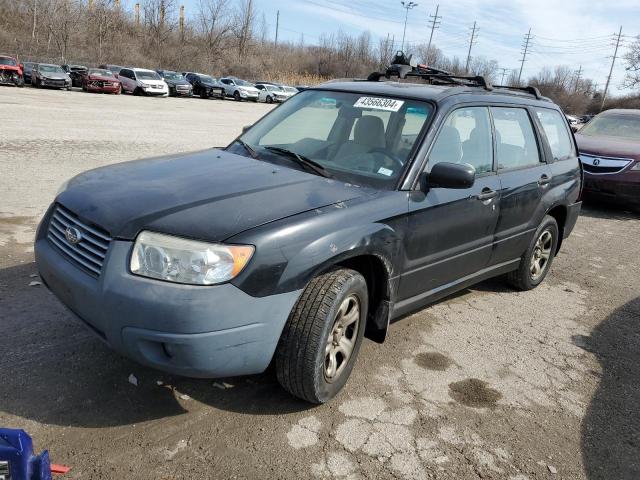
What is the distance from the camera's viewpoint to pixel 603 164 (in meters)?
9.15

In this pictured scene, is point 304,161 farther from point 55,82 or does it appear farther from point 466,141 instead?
point 55,82

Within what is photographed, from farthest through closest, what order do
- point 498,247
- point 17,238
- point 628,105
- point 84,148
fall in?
point 628,105
point 84,148
point 17,238
point 498,247

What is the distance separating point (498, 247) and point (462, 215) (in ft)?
2.62

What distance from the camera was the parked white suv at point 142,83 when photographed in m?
32.8

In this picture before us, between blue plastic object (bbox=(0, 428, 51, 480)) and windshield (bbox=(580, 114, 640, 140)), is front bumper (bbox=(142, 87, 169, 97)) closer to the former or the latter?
windshield (bbox=(580, 114, 640, 140))

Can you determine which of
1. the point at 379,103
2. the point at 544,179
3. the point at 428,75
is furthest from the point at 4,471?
the point at 544,179

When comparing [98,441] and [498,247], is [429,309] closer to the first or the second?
[498,247]

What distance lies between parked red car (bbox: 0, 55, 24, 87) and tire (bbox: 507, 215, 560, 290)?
32.1 meters

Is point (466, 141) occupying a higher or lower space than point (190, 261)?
higher

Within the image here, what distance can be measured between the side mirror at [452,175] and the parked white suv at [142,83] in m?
32.7

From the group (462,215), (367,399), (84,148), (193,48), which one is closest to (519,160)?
(462,215)

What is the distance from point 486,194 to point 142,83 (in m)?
32.5

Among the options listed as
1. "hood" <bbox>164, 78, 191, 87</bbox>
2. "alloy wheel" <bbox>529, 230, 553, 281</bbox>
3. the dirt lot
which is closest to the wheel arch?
"alloy wheel" <bbox>529, 230, 553, 281</bbox>

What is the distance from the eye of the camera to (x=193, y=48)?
2539 inches
